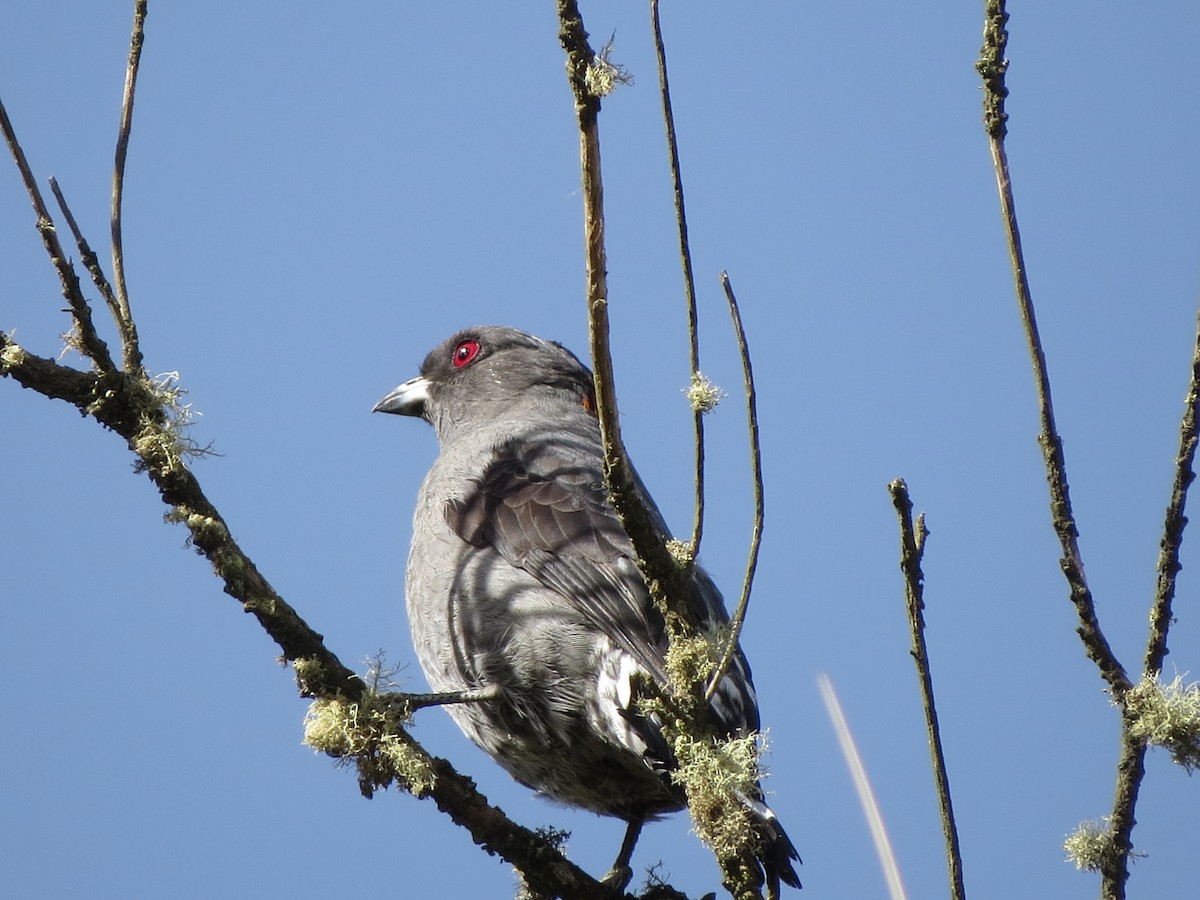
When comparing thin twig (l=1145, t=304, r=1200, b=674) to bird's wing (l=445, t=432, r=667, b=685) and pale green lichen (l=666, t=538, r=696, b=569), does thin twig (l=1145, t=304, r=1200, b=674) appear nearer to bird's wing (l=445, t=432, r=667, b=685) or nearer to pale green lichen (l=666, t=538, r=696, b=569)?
pale green lichen (l=666, t=538, r=696, b=569)

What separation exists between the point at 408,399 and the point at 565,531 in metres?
2.93

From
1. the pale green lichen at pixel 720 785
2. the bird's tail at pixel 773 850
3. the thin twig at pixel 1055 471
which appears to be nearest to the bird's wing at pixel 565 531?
the bird's tail at pixel 773 850

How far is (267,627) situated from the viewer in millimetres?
3928

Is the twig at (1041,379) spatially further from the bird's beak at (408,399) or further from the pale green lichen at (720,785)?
the bird's beak at (408,399)

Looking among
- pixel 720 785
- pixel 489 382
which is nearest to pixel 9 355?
pixel 720 785

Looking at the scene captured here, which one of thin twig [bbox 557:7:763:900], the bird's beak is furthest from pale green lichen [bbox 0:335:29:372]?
the bird's beak

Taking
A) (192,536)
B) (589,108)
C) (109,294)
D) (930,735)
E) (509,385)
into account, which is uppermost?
(509,385)

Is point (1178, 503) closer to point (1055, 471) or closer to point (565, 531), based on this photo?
point (1055, 471)

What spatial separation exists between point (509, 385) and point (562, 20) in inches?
208

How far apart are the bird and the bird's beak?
5.35 ft

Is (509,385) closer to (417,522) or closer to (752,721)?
(417,522)

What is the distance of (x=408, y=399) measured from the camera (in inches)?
332

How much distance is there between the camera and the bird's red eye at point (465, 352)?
27.5 ft

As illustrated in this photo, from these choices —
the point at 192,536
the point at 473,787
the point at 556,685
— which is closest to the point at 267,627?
the point at 192,536
